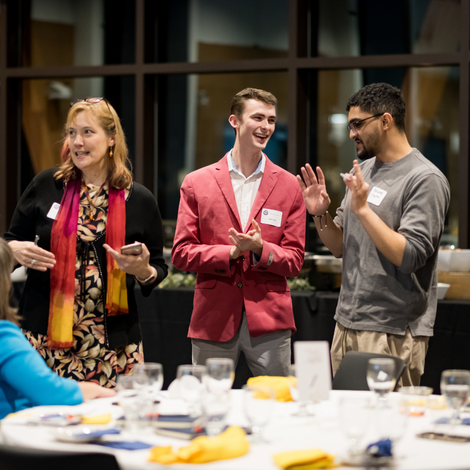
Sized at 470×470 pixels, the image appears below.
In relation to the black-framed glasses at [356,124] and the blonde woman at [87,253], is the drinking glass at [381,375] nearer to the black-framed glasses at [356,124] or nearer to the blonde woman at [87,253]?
the blonde woman at [87,253]

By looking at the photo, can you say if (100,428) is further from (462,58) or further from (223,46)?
(223,46)

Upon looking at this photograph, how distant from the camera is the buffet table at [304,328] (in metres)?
3.97

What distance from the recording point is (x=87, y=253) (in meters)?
2.76

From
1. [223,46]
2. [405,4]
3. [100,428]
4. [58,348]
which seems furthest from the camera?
[223,46]

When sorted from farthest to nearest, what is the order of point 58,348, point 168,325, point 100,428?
1. point 168,325
2. point 58,348
3. point 100,428

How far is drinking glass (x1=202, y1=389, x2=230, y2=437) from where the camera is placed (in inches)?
62.3

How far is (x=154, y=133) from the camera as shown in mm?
5984

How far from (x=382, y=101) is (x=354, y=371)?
1.23 meters

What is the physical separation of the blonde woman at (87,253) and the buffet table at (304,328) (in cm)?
160

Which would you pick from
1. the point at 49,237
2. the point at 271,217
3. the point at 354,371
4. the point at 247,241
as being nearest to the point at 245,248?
the point at 247,241

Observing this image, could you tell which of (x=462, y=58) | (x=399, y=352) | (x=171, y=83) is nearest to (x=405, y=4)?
(x=462, y=58)

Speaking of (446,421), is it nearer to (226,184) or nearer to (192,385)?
(192,385)

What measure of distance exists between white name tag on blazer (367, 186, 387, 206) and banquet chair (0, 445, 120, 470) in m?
1.82

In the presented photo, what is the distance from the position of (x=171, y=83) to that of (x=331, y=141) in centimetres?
158
